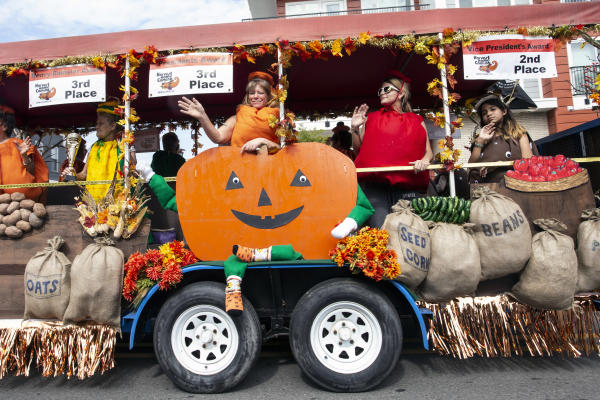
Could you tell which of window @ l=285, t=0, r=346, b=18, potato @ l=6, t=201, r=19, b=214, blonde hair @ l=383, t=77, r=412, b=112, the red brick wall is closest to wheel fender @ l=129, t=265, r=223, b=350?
potato @ l=6, t=201, r=19, b=214

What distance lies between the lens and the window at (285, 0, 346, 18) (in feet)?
51.0

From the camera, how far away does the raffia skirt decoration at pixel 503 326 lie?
3146 millimetres

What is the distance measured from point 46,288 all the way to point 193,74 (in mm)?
2223

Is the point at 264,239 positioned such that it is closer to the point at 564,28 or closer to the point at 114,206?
the point at 114,206

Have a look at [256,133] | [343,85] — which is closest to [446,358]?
[256,133]

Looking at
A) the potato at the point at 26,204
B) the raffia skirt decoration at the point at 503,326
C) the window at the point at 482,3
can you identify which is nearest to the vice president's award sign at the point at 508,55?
the raffia skirt decoration at the point at 503,326

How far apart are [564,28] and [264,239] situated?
3.34 meters

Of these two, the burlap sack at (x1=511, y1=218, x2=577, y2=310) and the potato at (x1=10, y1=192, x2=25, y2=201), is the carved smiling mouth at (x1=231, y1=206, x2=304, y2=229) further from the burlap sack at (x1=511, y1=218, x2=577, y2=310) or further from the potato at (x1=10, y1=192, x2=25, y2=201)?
the potato at (x1=10, y1=192, x2=25, y2=201)

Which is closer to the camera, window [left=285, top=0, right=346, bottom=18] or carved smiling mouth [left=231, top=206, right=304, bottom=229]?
carved smiling mouth [left=231, top=206, right=304, bottom=229]

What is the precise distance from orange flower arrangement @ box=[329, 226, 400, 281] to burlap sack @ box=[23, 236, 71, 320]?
2208 mm

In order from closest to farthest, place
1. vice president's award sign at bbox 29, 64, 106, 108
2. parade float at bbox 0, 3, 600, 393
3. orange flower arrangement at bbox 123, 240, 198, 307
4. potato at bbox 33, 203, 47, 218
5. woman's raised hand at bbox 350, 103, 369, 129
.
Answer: parade float at bbox 0, 3, 600, 393 < orange flower arrangement at bbox 123, 240, 198, 307 < potato at bbox 33, 203, 47, 218 < vice president's award sign at bbox 29, 64, 106, 108 < woman's raised hand at bbox 350, 103, 369, 129

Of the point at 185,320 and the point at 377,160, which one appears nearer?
the point at 185,320

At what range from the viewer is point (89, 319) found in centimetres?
321

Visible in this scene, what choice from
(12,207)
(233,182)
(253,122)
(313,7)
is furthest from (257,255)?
(313,7)
